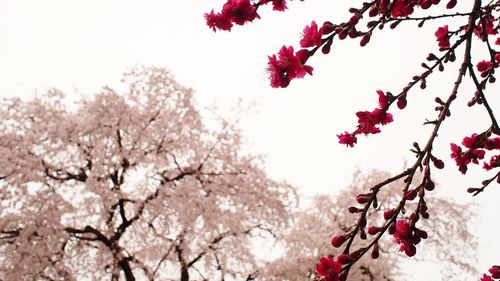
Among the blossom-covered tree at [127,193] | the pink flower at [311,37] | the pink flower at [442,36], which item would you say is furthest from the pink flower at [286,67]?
the blossom-covered tree at [127,193]

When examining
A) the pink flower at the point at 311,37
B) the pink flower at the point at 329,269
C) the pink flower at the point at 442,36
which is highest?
the pink flower at the point at 442,36

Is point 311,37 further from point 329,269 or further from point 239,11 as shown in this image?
point 329,269

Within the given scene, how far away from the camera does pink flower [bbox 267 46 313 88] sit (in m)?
1.83

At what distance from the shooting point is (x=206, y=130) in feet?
38.4

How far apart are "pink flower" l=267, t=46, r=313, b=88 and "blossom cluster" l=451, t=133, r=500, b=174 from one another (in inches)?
39.9

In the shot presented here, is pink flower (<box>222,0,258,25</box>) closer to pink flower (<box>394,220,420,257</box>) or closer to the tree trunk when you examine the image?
pink flower (<box>394,220,420,257</box>)

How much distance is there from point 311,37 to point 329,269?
3.12 feet

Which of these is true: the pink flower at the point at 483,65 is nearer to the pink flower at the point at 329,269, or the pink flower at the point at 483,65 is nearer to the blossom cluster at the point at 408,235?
the blossom cluster at the point at 408,235

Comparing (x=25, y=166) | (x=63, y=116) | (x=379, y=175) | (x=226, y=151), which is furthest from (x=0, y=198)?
(x=379, y=175)

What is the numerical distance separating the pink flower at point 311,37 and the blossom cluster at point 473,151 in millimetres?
997

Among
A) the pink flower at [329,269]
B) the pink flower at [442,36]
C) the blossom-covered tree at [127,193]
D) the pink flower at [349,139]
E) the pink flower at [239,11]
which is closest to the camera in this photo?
the pink flower at [329,269]

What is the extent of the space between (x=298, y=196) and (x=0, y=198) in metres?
6.92

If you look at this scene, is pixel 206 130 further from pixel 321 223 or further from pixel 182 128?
pixel 321 223

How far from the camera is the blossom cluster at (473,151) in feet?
7.29
